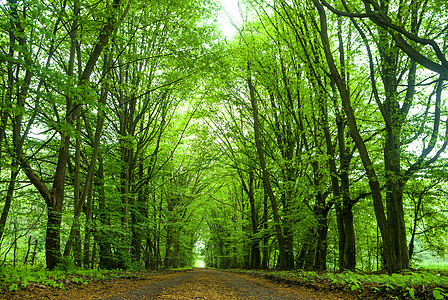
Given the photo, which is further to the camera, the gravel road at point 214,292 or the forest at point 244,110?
the forest at point 244,110

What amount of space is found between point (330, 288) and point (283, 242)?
682cm

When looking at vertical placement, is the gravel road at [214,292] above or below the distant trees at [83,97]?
below

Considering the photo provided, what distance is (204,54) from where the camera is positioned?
9.57 metres

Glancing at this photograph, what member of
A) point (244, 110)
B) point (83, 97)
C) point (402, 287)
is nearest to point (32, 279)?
point (83, 97)

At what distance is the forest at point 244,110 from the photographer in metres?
6.51

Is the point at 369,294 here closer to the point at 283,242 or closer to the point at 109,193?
the point at 283,242

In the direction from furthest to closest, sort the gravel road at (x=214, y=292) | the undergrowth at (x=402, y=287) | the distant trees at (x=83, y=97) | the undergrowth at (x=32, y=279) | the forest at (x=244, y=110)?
the forest at (x=244, y=110) → the distant trees at (x=83, y=97) → the gravel road at (x=214, y=292) → the undergrowth at (x=32, y=279) → the undergrowth at (x=402, y=287)

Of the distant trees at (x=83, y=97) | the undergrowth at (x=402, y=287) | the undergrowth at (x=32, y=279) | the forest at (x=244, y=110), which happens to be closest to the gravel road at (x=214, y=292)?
the undergrowth at (x=402, y=287)

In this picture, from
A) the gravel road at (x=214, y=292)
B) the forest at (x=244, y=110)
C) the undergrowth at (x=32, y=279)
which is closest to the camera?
the undergrowth at (x=32, y=279)

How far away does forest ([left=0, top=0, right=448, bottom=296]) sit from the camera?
21.4 ft

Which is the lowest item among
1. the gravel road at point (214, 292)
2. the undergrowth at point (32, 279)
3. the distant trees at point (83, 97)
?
the gravel road at point (214, 292)

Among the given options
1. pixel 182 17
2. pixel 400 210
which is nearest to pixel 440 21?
pixel 400 210

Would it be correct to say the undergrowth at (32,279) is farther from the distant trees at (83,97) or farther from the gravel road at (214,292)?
the gravel road at (214,292)

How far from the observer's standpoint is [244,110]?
53.4ft
